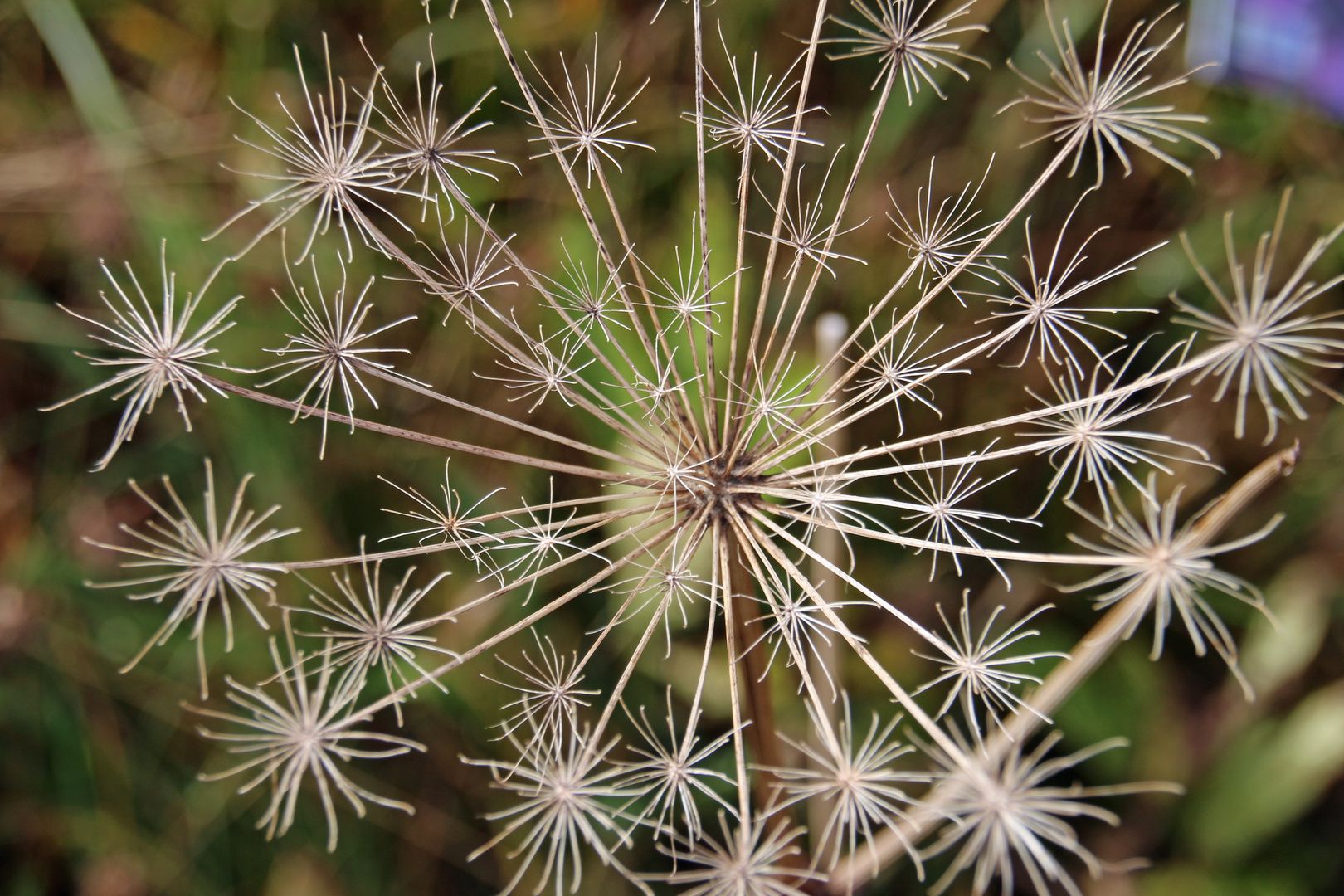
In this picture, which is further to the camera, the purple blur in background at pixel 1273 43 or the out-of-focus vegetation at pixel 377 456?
the out-of-focus vegetation at pixel 377 456

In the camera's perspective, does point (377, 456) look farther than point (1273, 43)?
Yes

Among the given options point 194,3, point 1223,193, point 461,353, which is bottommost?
point 461,353

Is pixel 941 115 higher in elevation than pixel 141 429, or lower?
higher

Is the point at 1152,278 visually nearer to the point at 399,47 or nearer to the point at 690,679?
the point at 690,679

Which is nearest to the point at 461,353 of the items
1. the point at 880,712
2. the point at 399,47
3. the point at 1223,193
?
the point at 399,47

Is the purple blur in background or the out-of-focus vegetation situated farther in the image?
the out-of-focus vegetation

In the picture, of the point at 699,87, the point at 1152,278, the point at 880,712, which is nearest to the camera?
the point at 699,87

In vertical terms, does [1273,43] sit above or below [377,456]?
above

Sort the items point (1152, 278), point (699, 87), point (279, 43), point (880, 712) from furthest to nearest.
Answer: point (279, 43), point (1152, 278), point (880, 712), point (699, 87)
